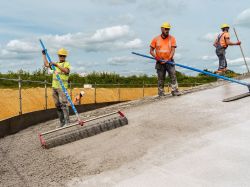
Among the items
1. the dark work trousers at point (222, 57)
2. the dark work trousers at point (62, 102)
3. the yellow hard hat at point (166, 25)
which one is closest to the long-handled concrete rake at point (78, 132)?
the dark work trousers at point (62, 102)

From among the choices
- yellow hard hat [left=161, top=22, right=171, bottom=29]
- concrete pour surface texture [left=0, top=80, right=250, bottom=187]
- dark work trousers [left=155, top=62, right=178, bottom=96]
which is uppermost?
yellow hard hat [left=161, top=22, right=171, bottom=29]

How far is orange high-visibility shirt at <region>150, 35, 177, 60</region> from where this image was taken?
946 cm

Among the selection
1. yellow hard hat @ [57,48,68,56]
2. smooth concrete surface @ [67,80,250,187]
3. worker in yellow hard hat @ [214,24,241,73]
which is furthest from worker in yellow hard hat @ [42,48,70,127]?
worker in yellow hard hat @ [214,24,241,73]

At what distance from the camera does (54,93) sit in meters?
8.55

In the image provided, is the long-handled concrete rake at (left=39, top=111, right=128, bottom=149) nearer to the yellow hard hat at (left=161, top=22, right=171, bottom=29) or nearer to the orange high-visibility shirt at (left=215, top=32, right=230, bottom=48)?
the yellow hard hat at (left=161, top=22, right=171, bottom=29)

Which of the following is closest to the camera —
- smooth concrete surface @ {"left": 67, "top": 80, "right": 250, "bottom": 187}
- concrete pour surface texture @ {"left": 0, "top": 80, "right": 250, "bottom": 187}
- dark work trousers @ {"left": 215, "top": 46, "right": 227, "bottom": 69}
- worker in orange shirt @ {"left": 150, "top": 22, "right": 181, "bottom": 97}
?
smooth concrete surface @ {"left": 67, "top": 80, "right": 250, "bottom": 187}

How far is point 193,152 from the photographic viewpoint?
16.7 ft

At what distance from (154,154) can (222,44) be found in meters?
8.16

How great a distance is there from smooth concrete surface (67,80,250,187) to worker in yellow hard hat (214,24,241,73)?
16.5 ft

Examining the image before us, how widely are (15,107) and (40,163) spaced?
48.7 ft

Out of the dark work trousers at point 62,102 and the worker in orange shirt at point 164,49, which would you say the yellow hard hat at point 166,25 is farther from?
the dark work trousers at point 62,102

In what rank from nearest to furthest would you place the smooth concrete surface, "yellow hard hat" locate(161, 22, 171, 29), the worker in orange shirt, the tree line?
the smooth concrete surface, "yellow hard hat" locate(161, 22, 171, 29), the worker in orange shirt, the tree line

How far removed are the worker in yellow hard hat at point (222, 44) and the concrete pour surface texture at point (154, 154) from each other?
15.9ft

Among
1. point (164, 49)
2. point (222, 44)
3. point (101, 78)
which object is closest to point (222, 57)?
point (222, 44)
